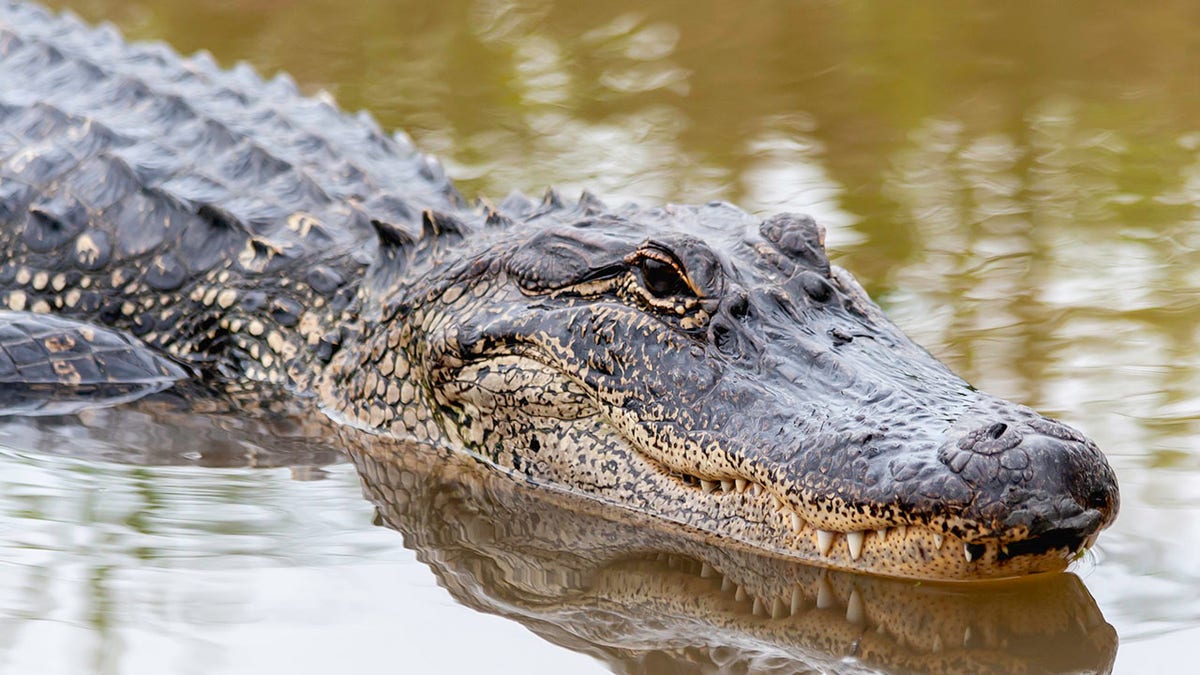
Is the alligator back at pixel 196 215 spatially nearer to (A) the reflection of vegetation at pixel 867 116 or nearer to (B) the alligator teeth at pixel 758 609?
(A) the reflection of vegetation at pixel 867 116

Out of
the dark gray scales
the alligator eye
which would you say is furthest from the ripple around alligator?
the alligator eye

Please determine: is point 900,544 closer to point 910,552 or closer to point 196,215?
point 910,552

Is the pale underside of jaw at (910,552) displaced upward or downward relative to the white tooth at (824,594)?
upward

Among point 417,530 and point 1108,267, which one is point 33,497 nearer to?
point 417,530

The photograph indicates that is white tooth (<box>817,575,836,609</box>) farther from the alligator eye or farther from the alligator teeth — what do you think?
the alligator eye

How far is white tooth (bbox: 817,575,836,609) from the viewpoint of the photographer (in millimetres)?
3725

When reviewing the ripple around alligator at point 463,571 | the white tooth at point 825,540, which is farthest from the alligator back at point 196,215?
the white tooth at point 825,540

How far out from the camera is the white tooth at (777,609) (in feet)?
12.1

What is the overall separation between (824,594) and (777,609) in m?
0.13

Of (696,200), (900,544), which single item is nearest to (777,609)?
(900,544)

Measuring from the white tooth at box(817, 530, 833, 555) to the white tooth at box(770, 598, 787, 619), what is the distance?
20 cm

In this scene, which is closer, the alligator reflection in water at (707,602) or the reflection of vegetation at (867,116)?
the alligator reflection in water at (707,602)

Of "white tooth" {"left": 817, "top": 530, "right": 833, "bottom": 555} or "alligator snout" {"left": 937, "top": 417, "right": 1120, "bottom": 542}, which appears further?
"white tooth" {"left": 817, "top": 530, "right": 833, "bottom": 555}

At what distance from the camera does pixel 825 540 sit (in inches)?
153
